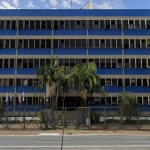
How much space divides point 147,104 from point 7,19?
97.0 feet

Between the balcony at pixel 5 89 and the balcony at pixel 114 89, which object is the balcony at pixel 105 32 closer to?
the balcony at pixel 114 89

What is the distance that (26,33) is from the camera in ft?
182

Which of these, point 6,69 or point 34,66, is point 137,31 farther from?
point 6,69

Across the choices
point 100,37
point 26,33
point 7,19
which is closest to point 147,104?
point 100,37

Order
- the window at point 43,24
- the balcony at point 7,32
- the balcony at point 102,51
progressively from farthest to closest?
the window at point 43,24
the balcony at point 7,32
the balcony at point 102,51

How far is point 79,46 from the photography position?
55.2m

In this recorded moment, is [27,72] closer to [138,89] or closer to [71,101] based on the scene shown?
[71,101]

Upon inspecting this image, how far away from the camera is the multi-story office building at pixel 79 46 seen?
5456 centimetres
